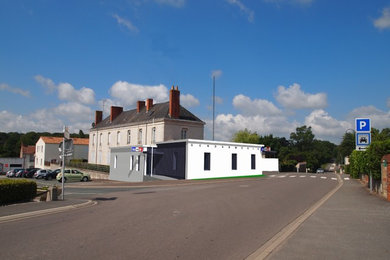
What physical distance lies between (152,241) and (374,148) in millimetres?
12931

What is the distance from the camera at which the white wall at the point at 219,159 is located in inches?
1257

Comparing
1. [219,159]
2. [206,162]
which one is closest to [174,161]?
[206,162]

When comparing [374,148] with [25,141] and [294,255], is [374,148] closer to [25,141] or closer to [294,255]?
[294,255]

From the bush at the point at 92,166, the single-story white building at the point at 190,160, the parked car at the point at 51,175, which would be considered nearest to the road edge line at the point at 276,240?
the single-story white building at the point at 190,160

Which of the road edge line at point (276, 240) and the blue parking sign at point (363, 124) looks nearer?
the road edge line at point (276, 240)

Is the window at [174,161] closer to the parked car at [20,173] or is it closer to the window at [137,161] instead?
the window at [137,161]

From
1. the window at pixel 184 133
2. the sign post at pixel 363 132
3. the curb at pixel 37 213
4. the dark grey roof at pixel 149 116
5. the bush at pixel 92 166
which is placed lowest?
the bush at pixel 92 166

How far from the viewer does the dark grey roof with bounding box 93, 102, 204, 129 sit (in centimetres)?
4744

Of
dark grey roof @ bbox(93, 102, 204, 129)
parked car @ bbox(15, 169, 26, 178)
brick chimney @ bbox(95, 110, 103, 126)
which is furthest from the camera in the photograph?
brick chimney @ bbox(95, 110, 103, 126)

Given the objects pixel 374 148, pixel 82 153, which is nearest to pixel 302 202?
pixel 374 148

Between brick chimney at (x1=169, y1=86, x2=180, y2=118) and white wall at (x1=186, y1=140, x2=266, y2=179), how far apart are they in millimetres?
12878

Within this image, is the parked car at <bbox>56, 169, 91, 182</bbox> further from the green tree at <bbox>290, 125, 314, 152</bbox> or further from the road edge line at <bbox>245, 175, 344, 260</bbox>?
the green tree at <bbox>290, 125, 314, 152</bbox>

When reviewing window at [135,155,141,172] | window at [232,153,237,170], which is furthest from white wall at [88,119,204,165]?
window at [232,153,237,170]

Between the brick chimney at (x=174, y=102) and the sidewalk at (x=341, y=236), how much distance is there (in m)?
A: 34.9
